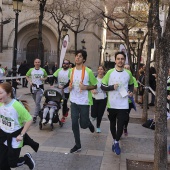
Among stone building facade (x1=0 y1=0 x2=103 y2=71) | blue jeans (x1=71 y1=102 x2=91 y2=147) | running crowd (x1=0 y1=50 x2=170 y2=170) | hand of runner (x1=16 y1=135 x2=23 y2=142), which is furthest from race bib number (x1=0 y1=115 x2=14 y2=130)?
stone building facade (x1=0 y1=0 x2=103 y2=71)

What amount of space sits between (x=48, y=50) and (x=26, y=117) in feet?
99.7

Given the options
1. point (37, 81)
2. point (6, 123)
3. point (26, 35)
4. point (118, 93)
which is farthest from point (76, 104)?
point (26, 35)

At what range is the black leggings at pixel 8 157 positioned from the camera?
396 cm

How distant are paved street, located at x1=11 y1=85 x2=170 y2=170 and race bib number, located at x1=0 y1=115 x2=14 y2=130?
105cm

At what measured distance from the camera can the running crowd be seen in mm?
3952

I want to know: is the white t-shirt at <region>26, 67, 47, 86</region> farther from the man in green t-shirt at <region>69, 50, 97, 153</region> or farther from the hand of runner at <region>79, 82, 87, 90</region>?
the hand of runner at <region>79, 82, 87, 90</region>

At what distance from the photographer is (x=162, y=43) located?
4.43 meters

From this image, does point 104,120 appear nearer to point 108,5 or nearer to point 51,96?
point 51,96

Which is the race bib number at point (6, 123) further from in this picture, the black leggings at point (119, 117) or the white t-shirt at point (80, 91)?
the black leggings at point (119, 117)

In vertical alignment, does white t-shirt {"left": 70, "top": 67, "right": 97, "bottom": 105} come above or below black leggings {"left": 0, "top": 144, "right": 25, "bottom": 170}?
above

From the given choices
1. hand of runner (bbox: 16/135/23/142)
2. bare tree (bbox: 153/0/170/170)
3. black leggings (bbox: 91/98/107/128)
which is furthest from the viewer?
black leggings (bbox: 91/98/107/128)

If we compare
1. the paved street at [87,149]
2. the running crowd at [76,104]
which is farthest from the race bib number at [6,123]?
the paved street at [87,149]

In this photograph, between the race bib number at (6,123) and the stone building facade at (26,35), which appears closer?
the race bib number at (6,123)

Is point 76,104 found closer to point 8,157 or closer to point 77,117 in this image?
point 77,117
